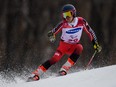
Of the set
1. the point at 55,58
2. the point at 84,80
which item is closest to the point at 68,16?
the point at 55,58

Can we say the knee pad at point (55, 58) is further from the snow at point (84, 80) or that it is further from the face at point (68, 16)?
the snow at point (84, 80)

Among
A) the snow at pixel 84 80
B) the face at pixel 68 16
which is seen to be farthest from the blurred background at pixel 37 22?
the snow at pixel 84 80

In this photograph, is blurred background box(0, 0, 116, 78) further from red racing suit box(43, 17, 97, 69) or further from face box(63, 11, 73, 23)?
face box(63, 11, 73, 23)

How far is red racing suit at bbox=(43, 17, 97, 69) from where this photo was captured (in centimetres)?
782

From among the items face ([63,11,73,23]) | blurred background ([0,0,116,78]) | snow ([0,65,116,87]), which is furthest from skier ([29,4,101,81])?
blurred background ([0,0,116,78])

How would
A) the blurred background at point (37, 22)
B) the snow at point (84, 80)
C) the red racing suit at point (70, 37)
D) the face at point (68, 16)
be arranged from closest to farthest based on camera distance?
the snow at point (84, 80) → the face at point (68, 16) → the red racing suit at point (70, 37) → the blurred background at point (37, 22)

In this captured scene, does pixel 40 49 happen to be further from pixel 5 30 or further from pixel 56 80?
pixel 56 80

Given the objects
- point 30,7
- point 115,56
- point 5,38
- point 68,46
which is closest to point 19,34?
point 5,38

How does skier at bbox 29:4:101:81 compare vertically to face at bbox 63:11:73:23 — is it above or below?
below

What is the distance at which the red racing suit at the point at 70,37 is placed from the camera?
7.82m

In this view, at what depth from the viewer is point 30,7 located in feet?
53.4

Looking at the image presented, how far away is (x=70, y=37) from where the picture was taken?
309 inches

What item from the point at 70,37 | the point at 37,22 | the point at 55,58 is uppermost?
the point at 70,37

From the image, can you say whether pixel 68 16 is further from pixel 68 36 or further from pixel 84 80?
pixel 84 80
